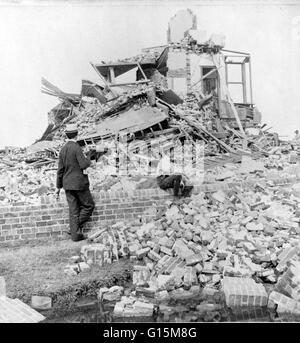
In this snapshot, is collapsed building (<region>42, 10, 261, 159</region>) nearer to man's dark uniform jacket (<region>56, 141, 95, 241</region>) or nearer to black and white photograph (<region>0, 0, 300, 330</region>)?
black and white photograph (<region>0, 0, 300, 330</region>)

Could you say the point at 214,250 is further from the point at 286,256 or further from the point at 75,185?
the point at 75,185

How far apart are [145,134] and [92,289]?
4.16m

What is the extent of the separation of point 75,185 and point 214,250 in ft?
6.44

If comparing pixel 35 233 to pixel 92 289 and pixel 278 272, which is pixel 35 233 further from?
pixel 278 272

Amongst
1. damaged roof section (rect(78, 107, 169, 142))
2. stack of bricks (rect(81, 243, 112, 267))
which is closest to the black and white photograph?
stack of bricks (rect(81, 243, 112, 267))

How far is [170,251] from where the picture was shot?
13.7 feet

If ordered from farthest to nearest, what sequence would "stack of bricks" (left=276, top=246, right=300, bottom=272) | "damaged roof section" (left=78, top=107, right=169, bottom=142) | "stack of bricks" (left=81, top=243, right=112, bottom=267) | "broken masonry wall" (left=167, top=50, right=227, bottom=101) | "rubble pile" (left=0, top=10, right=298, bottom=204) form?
"damaged roof section" (left=78, top=107, right=169, bottom=142)
"broken masonry wall" (left=167, top=50, right=227, bottom=101)
"rubble pile" (left=0, top=10, right=298, bottom=204)
"stack of bricks" (left=81, top=243, right=112, bottom=267)
"stack of bricks" (left=276, top=246, right=300, bottom=272)

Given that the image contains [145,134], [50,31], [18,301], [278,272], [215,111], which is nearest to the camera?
[18,301]

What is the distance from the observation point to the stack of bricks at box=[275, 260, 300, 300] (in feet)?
11.5

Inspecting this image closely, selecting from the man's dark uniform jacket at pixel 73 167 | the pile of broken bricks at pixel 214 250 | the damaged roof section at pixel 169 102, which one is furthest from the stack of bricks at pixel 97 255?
the damaged roof section at pixel 169 102

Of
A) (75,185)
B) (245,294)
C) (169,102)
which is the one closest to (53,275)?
(75,185)

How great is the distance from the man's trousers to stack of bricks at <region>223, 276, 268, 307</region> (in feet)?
7.05

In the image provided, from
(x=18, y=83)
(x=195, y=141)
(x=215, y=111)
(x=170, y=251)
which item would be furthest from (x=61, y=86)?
(x=215, y=111)

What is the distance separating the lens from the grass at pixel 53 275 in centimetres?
364
